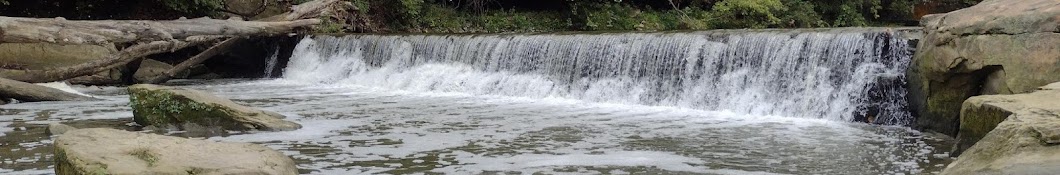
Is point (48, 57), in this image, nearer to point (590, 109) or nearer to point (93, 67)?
point (93, 67)

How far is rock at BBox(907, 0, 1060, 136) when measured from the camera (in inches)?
340

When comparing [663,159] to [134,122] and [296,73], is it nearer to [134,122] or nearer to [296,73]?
[134,122]

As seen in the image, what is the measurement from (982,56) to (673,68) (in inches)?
183

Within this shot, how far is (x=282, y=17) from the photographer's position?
20625 mm

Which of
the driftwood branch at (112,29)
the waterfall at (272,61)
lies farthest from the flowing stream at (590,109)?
the waterfall at (272,61)

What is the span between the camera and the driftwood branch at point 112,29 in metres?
13.9

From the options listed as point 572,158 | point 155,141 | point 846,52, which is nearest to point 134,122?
point 155,141

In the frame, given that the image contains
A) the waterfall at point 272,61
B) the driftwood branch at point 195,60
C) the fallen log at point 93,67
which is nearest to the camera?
the fallen log at point 93,67

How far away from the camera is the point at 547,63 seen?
49.0 feet

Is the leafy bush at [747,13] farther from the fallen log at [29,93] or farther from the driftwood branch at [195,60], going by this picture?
the fallen log at [29,93]

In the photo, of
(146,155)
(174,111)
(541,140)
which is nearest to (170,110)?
(174,111)

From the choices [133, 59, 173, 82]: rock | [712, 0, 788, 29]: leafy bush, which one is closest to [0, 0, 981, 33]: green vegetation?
[712, 0, 788, 29]: leafy bush

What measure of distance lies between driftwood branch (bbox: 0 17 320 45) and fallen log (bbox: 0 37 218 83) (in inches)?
8.8

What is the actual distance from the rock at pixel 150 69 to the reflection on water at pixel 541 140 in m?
5.38
